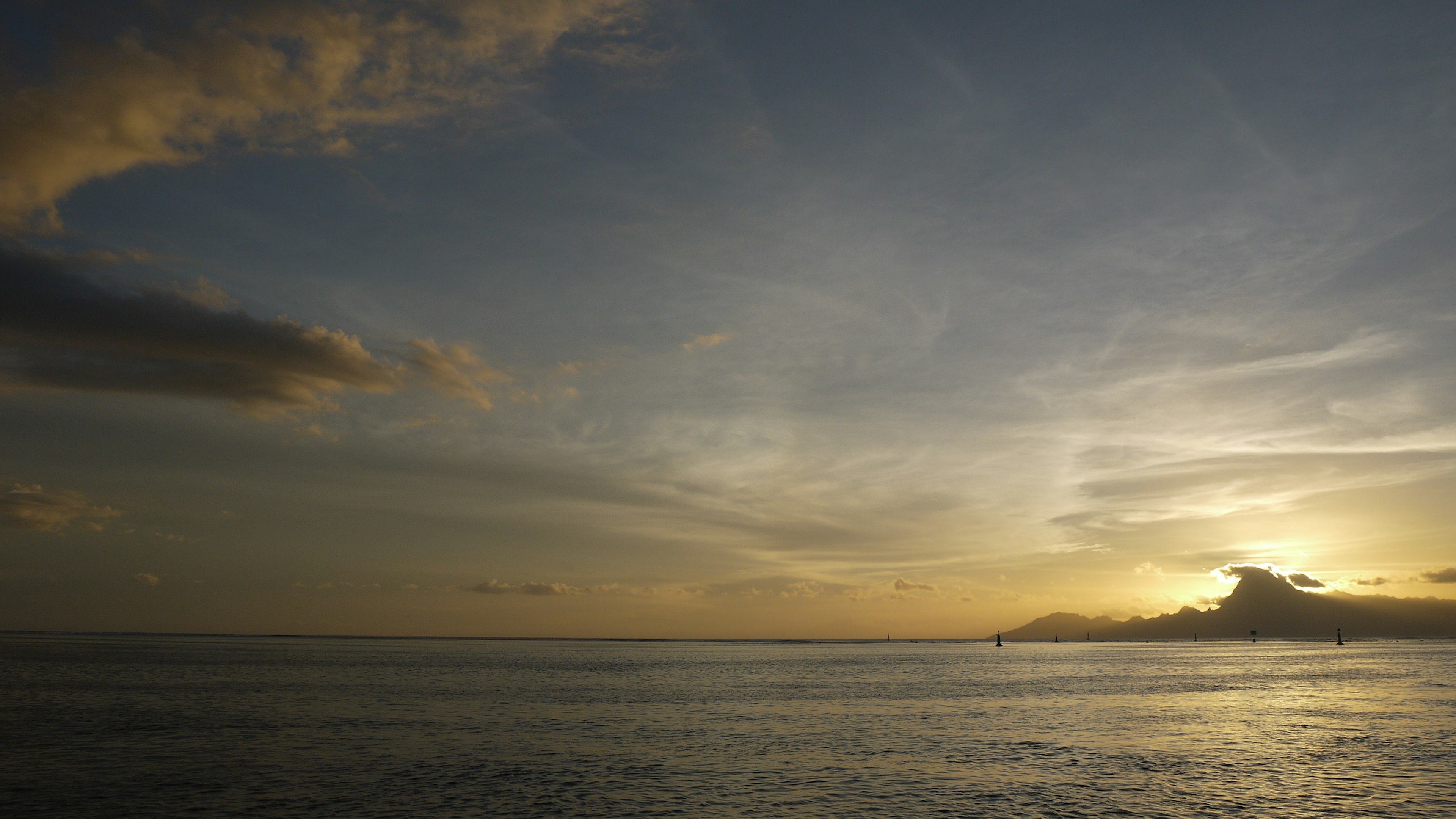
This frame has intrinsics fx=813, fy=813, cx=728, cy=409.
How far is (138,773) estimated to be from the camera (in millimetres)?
37344

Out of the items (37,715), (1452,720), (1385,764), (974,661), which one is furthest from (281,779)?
(974,661)

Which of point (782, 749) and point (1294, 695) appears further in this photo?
point (1294, 695)

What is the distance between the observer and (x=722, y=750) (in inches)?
1804

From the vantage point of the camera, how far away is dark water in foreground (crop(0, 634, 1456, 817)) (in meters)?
31.8

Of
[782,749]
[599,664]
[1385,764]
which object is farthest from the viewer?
[599,664]

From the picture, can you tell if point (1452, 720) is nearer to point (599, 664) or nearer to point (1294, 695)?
point (1294, 695)

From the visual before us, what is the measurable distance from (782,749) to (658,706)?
96.4ft

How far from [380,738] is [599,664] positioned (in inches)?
5002

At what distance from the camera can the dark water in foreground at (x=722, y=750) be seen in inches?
1252

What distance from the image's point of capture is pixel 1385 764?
39969 millimetres

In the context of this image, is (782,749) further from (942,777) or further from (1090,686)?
(1090,686)

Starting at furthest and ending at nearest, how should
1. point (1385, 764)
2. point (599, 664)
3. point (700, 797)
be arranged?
point (599, 664) → point (1385, 764) → point (700, 797)

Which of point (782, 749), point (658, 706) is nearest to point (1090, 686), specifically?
point (658, 706)

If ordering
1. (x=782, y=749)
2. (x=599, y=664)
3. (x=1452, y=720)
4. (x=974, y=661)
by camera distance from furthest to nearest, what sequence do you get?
(x=974, y=661)
(x=599, y=664)
(x=1452, y=720)
(x=782, y=749)
